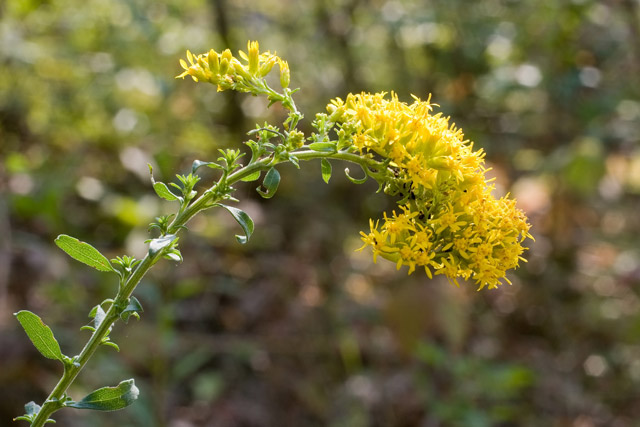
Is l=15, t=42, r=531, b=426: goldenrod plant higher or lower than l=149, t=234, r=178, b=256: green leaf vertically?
higher

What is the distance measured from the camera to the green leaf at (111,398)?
4.58 ft

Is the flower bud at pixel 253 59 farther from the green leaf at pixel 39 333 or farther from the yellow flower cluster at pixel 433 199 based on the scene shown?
the green leaf at pixel 39 333

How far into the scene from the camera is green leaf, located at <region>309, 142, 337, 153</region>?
4.73 ft

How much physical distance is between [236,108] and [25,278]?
1.93 metres

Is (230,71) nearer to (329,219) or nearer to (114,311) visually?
(114,311)

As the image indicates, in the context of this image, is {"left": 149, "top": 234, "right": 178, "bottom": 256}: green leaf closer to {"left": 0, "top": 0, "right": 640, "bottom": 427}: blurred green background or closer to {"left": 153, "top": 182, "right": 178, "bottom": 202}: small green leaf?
{"left": 153, "top": 182, "right": 178, "bottom": 202}: small green leaf

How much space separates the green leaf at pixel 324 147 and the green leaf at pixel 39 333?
0.67m

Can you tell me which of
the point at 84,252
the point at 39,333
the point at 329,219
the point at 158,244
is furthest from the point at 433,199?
the point at 329,219

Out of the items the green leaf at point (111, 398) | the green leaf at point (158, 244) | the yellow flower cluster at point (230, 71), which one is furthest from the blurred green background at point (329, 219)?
the green leaf at point (158, 244)

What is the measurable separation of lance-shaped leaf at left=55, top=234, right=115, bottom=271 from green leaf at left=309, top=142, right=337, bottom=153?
0.50m

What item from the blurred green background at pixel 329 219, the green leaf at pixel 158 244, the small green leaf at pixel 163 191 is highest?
the blurred green background at pixel 329 219

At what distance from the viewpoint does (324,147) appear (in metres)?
1.45

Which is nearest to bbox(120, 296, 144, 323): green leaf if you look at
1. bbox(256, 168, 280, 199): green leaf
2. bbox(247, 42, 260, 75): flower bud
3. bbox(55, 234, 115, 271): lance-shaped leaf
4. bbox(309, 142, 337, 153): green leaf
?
bbox(55, 234, 115, 271): lance-shaped leaf

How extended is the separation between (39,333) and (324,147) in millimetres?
712
